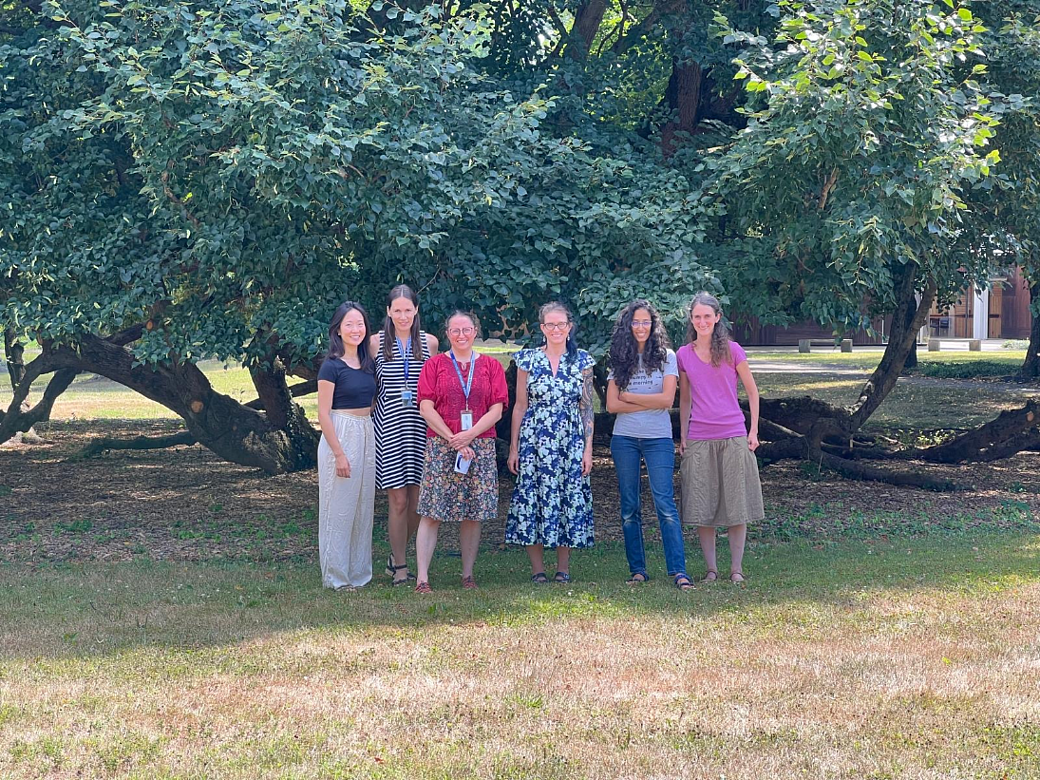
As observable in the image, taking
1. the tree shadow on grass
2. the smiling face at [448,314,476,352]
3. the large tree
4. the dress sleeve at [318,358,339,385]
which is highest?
the large tree

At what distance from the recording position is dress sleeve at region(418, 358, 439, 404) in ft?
22.6

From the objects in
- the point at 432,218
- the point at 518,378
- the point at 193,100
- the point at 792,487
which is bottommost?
the point at 792,487

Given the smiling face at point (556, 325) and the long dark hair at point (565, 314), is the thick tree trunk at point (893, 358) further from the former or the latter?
the smiling face at point (556, 325)

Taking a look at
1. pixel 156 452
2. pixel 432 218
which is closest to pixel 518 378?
pixel 432 218

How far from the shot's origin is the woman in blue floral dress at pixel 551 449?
700cm

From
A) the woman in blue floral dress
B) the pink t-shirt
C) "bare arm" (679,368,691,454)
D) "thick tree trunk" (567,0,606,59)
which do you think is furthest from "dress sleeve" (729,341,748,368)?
"thick tree trunk" (567,0,606,59)

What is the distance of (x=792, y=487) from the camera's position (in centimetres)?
1310

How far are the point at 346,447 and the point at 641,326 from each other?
6.18 ft

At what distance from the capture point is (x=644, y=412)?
23.5 ft

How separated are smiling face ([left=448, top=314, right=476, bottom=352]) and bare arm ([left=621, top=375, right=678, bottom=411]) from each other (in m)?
0.98

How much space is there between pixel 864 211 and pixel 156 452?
11747mm

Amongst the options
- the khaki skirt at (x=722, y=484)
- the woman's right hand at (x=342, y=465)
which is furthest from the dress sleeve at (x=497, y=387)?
the khaki skirt at (x=722, y=484)

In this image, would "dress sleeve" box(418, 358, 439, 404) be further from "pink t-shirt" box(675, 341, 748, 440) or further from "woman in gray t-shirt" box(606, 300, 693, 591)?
"pink t-shirt" box(675, 341, 748, 440)

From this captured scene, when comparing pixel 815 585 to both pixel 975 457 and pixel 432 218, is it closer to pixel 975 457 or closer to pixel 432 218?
pixel 432 218
